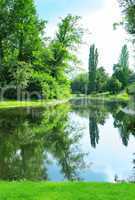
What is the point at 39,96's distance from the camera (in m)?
56.7

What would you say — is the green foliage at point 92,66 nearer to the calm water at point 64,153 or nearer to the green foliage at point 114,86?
the green foliage at point 114,86

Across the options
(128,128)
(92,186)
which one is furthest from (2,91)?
(92,186)

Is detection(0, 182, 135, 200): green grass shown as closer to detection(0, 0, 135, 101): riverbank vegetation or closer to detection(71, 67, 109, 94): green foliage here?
detection(0, 0, 135, 101): riverbank vegetation

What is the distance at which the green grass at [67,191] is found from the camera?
25.6 ft

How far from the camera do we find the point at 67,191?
8.28m

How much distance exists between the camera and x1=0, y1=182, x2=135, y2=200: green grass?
7793mm

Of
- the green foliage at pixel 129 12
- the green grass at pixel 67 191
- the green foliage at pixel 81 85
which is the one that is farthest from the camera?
the green foliage at pixel 81 85

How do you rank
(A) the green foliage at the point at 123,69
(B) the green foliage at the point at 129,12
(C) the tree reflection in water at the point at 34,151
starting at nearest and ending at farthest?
(C) the tree reflection in water at the point at 34,151 < (B) the green foliage at the point at 129,12 < (A) the green foliage at the point at 123,69

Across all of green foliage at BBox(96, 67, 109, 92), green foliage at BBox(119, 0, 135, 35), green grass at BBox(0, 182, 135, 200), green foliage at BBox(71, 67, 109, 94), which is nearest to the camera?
green grass at BBox(0, 182, 135, 200)

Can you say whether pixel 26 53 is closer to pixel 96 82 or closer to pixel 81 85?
pixel 96 82

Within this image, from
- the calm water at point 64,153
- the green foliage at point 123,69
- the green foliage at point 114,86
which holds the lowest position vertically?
the calm water at point 64,153

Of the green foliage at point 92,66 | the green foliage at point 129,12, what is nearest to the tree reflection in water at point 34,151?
the green foliage at point 129,12

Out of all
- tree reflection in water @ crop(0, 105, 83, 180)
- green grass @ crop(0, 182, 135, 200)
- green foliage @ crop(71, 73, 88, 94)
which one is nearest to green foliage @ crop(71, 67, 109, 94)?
green foliage @ crop(71, 73, 88, 94)

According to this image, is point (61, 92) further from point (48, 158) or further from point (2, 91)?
point (48, 158)
